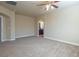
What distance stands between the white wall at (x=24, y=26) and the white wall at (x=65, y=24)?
299 cm

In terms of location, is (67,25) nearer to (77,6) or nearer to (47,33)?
(77,6)

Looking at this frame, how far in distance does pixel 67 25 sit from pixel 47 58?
397 cm

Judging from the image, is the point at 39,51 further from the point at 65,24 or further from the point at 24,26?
the point at 24,26

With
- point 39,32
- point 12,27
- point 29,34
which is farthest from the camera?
point 39,32

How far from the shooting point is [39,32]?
44.0 ft

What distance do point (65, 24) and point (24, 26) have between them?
5.37 metres

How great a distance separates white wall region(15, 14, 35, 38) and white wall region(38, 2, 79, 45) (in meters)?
2.99

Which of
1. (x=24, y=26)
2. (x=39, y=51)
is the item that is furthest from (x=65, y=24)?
(x=24, y=26)

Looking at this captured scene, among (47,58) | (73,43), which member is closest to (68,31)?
(73,43)

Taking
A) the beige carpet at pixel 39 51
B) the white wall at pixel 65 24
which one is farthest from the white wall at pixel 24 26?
the beige carpet at pixel 39 51

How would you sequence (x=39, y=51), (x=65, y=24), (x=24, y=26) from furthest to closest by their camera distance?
(x=24, y=26), (x=65, y=24), (x=39, y=51)

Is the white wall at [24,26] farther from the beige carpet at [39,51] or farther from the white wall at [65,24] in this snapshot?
the beige carpet at [39,51]

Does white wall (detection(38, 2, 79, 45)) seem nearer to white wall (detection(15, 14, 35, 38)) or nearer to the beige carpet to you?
the beige carpet

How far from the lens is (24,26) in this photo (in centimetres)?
1170
